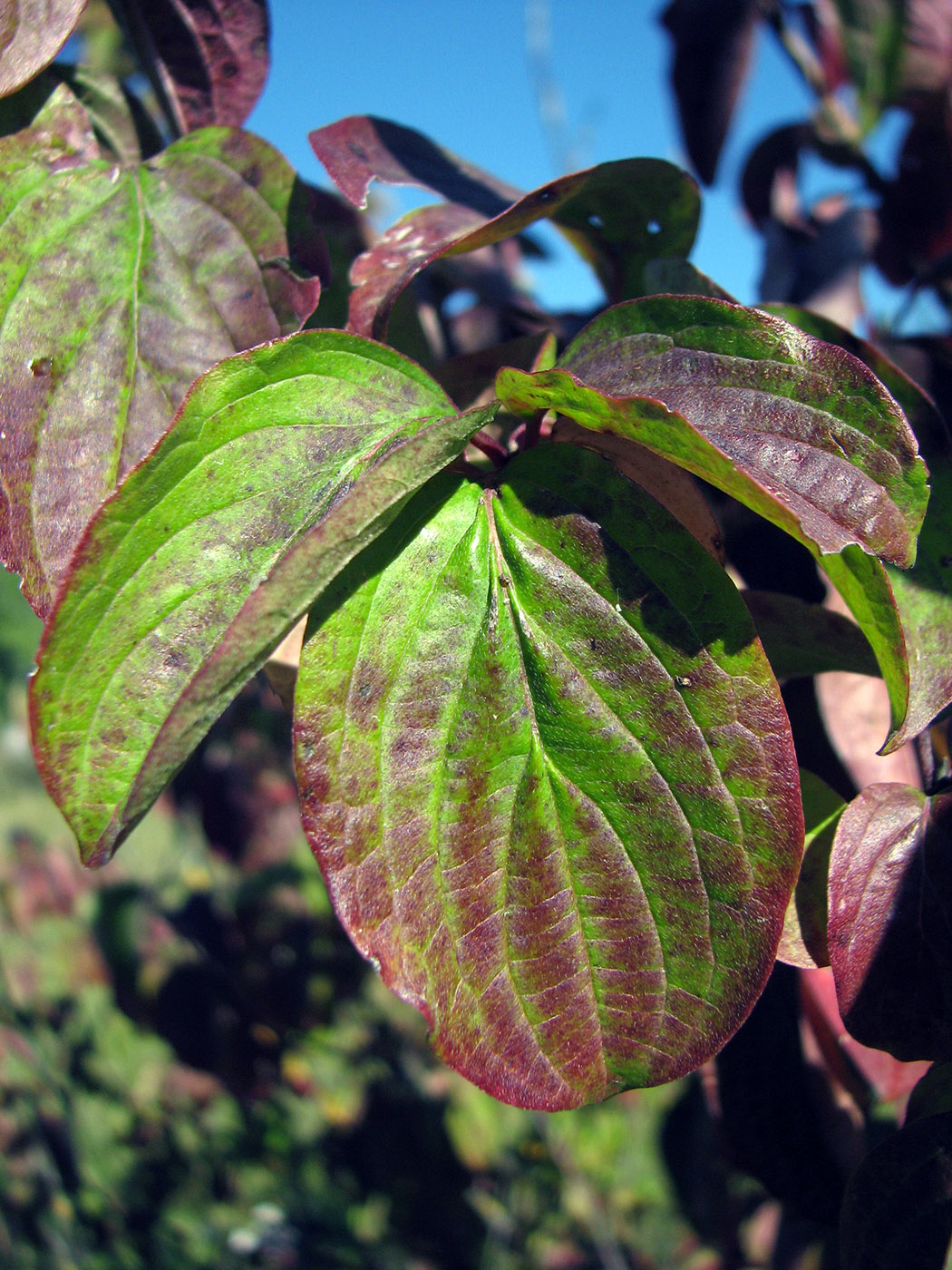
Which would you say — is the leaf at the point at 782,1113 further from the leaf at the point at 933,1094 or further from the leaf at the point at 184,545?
the leaf at the point at 184,545

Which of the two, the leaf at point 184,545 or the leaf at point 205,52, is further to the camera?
the leaf at point 205,52

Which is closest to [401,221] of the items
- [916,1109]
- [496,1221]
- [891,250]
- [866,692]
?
[866,692]

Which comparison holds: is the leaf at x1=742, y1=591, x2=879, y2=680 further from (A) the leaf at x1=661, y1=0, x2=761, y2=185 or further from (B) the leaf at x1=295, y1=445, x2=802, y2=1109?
(A) the leaf at x1=661, y1=0, x2=761, y2=185

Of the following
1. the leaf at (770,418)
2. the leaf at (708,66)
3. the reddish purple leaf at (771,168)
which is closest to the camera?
the leaf at (770,418)

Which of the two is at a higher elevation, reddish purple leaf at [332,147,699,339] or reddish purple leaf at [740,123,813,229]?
reddish purple leaf at [740,123,813,229]

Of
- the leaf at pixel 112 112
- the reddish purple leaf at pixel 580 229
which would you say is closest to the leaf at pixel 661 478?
the reddish purple leaf at pixel 580 229

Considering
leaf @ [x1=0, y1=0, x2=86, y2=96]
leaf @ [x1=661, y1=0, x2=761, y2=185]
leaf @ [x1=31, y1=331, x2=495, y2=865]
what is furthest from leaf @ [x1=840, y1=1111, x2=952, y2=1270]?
leaf @ [x1=661, y1=0, x2=761, y2=185]
